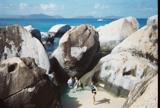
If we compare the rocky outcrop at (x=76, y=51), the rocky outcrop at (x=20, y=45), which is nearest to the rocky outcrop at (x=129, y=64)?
the rocky outcrop at (x=76, y=51)

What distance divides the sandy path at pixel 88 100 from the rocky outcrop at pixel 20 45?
1.20m

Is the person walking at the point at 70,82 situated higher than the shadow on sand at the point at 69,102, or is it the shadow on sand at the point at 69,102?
the person walking at the point at 70,82

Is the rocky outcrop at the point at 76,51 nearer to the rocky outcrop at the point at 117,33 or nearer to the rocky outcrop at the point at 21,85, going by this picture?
the rocky outcrop at the point at 117,33

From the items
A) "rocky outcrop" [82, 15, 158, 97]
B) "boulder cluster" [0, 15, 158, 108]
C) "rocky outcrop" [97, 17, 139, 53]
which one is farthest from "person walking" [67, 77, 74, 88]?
"rocky outcrop" [97, 17, 139, 53]

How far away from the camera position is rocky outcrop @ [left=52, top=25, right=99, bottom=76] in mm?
10109

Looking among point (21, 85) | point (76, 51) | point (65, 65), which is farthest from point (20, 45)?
point (21, 85)

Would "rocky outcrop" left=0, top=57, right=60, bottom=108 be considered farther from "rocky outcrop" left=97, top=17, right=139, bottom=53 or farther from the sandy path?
"rocky outcrop" left=97, top=17, right=139, bottom=53

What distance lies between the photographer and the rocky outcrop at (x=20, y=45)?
30.7ft

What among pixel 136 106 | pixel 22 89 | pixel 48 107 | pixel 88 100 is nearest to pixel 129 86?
pixel 88 100

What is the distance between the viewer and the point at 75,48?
33.5ft

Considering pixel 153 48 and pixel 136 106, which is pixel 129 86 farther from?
pixel 136 106

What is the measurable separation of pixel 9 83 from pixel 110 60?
3536 mm

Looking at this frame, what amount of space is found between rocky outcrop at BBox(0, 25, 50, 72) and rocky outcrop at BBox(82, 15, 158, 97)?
61.0 inches

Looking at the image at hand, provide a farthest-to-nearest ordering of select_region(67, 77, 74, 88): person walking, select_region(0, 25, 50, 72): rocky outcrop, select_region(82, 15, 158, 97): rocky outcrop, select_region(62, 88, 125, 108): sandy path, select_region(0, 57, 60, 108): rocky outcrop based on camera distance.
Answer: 1. select_region(67, 77, 74, 88): person walking
2. select_region(0, 25, 50, 72): rocky outcrop
3. select_region(82, 15, 158, 97): rocky outcrop
4. select_region(62, 88, 125, 108): sandy path
5. select_region(0, 57, 60, 108): rocky outcrop
